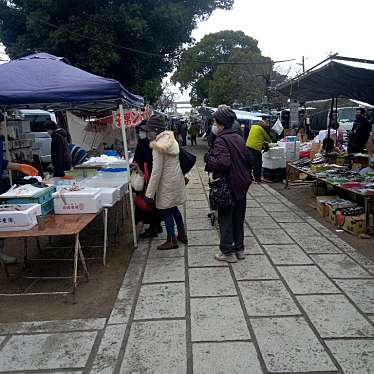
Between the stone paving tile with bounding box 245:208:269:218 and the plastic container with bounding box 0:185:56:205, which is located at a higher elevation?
the plastic container with bounding box 0:185:56:205

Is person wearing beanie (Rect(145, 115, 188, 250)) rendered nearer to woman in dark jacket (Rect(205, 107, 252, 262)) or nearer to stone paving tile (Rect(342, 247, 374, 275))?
woman in dark jacket (Rect(205, 107, 252, 262))

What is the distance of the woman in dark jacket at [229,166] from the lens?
13.9ft

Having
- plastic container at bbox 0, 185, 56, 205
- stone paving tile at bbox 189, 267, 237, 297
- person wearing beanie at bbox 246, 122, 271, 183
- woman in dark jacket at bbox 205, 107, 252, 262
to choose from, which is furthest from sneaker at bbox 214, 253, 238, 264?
person wearing beanie at bbox 246, 122, 271, 183

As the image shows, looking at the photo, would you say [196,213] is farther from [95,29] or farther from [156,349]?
[95,29]

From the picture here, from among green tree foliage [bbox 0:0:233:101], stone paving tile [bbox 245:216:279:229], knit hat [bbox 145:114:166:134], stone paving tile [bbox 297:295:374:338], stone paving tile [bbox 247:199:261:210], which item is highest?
green tree foliage [bbox 0:0:233:101]

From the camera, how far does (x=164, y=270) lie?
14.4 feet

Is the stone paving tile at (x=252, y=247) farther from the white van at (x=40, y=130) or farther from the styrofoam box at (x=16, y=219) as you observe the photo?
the white van at (x=40, y=130)

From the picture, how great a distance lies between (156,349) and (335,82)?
19.1 ft

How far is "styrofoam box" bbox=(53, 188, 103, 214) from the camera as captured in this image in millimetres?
4273

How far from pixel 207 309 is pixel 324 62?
4.12 meters

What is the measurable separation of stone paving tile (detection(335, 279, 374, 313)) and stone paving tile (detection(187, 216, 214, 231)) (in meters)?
2.43

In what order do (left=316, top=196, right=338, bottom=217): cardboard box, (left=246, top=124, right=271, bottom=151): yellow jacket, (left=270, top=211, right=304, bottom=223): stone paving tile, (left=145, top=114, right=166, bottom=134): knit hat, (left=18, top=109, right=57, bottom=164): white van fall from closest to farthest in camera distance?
(left=145, top=114, right=166, bottom=134): knit hat < (left=270, top=211, right=304, bottom=223): stone paving tile < (left=316, top=196, right=338, bottom=217): cardboard box < (left=246, top=124, right=271, bottom=151): yellow jacket < (left=18, top=109, right=57, bottom=164): white van

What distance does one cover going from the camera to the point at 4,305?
3738mm

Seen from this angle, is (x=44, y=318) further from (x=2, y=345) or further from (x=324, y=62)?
(x=324, y=62)
